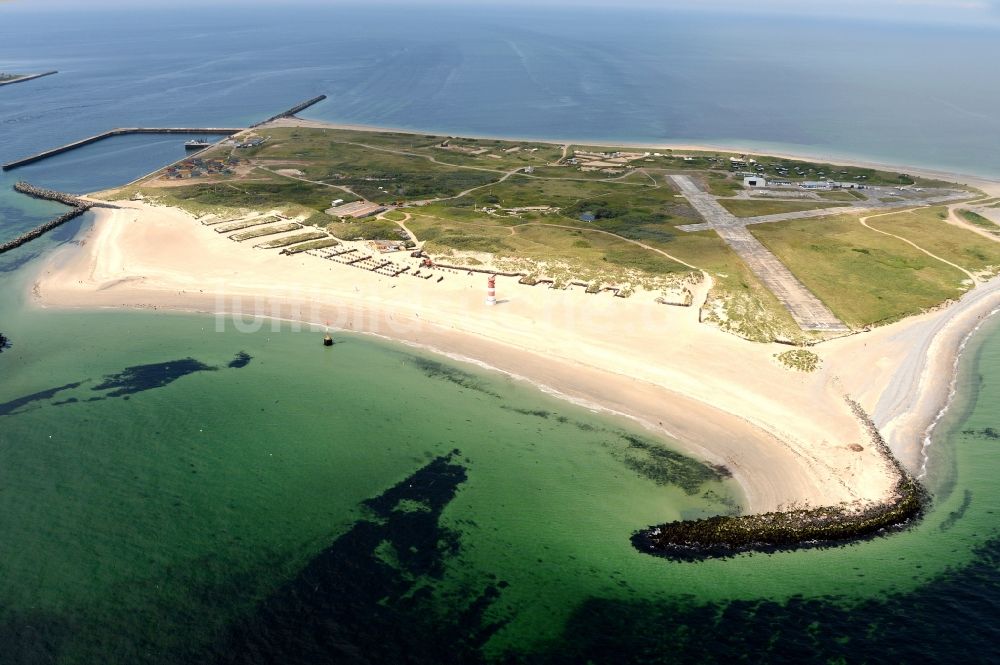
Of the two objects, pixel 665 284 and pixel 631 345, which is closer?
pixel 631 345

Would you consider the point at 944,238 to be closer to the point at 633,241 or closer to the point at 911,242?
the point at 911,242

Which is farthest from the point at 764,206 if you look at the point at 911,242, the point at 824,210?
the point at 911,242

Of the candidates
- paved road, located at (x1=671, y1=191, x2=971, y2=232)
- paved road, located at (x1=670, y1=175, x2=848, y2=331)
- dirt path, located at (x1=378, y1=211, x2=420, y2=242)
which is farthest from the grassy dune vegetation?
dirt path, located at (x1=378, y1=211, x2=420, y2=242)

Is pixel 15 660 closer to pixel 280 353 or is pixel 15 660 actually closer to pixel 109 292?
pixel 280 353

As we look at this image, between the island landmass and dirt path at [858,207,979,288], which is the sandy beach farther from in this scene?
dirt path at [858,207,979,288]

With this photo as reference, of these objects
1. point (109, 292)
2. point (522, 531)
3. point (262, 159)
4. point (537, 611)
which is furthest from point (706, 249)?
point (262, 159)

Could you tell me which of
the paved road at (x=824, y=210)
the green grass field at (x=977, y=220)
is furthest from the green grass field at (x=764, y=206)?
the green grass field at (x=977, y=220)

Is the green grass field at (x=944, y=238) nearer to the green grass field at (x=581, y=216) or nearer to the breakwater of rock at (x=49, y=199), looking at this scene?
the green grass field at (x=581, y=216)
